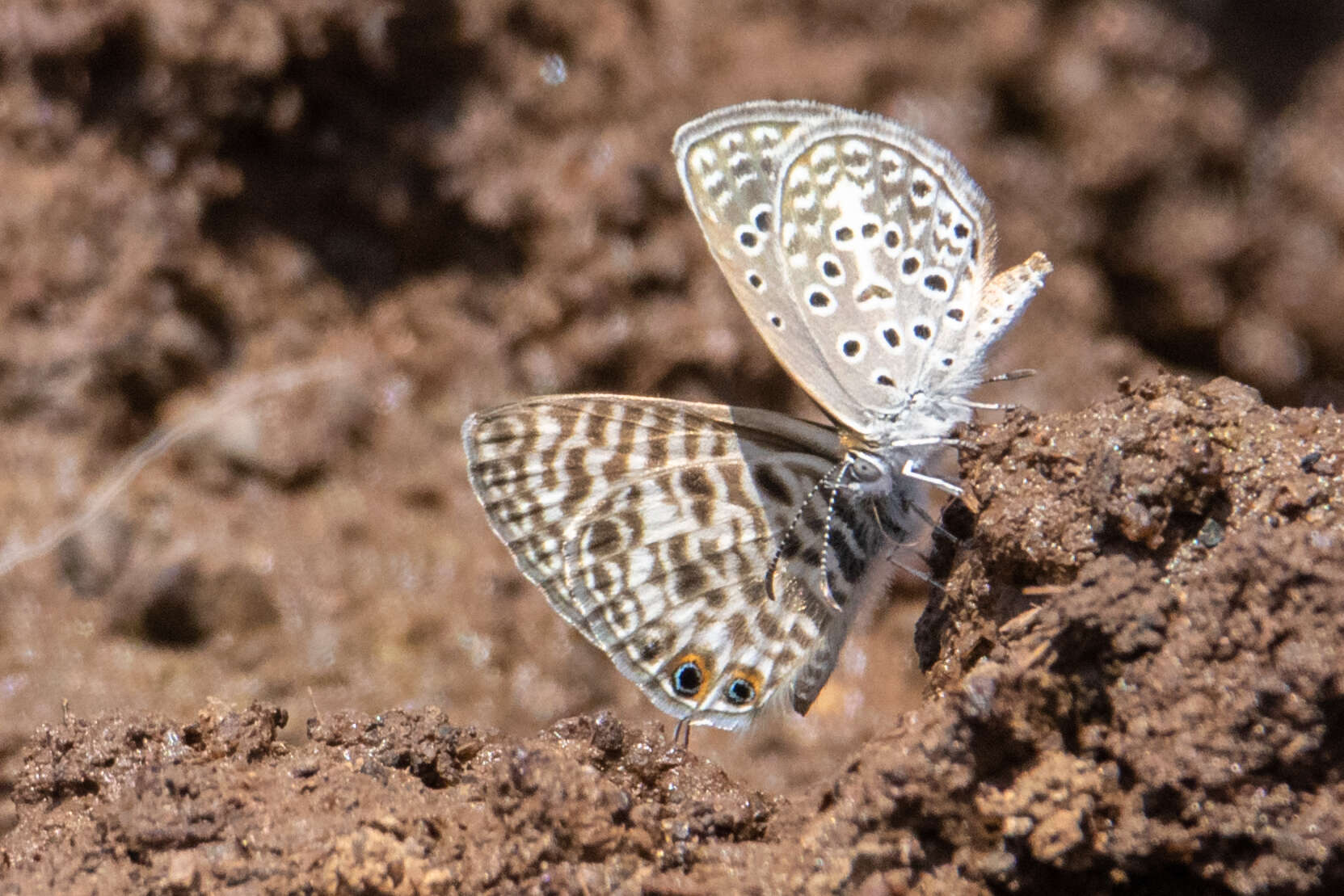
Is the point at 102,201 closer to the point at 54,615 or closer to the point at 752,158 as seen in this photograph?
the point at 54,615

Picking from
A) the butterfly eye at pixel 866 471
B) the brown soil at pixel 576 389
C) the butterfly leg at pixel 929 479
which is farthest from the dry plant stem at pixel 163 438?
the butterfly leg at pixel 929 479

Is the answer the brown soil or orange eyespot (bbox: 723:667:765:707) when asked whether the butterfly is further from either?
the brown soil

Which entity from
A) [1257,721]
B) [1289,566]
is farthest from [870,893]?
[1289,566]

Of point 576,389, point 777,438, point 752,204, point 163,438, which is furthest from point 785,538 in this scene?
point 163,438

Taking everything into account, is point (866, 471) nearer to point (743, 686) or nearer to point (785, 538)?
point (785, 538)

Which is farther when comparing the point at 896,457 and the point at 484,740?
the point at 896,457

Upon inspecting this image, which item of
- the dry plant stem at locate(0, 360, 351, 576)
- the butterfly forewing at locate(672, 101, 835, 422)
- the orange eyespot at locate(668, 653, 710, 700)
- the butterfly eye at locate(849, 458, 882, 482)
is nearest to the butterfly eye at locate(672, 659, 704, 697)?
the orange eyespot at locate(668, 653, 710, 700)
